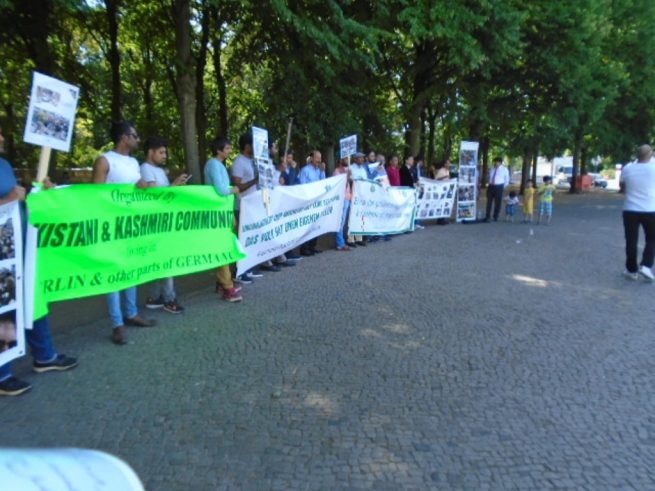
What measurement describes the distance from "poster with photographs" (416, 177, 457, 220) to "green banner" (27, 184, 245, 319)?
874 centimetres

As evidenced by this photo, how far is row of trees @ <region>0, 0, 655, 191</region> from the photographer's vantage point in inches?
511

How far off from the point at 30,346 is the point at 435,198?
39.3 feet

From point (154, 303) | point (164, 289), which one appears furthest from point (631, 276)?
point (154, 303)

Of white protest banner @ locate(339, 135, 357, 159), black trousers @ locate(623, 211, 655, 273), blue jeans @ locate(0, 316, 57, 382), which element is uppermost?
white protest banner @ locate(339, 135, 357, 159)

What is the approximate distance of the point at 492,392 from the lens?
421cm

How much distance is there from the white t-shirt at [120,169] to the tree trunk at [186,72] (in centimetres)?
725

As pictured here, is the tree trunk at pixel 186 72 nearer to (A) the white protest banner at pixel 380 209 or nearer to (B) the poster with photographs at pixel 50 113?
(A) the white protest banner at pixel 380 209

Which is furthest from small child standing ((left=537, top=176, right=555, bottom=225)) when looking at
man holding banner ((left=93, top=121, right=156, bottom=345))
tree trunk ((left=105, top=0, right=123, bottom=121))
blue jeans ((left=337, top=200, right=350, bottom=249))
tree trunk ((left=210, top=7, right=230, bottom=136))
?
man holding banner ((left=93, top=121, right=156, bottom=345))

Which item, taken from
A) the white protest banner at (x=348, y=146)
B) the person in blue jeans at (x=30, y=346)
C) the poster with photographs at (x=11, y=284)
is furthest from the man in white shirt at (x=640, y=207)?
the poster with photographs at (x=11, y=284)

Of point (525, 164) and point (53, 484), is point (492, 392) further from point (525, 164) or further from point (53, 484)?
point (525, 164)

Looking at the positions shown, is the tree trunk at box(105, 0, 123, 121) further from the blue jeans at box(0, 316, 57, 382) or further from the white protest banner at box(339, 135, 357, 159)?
the blue jeans at box(0, 316, 57, 382)

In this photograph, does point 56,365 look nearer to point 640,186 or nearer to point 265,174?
point 265,174

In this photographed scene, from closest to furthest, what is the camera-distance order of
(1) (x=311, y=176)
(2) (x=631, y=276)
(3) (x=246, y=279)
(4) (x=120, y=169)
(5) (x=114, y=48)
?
(4) (x=120, y=169) < (3) (x=246, y=279) < (2) (x=631, y=276) < (1) (x=311, y=176) < (5) (x=114, y=48)

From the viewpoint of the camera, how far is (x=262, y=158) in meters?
7.85
